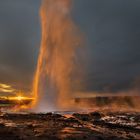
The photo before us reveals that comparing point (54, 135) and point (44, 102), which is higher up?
point (44, 102)

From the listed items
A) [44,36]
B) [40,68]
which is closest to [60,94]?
[40,68]

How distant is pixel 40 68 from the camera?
209 feet

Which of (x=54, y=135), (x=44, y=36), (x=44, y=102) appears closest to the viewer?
(x=54, y=135)

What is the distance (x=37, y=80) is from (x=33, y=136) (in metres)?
37.9

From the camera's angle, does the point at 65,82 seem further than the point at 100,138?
Yes

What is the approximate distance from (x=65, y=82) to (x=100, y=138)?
4470 cm

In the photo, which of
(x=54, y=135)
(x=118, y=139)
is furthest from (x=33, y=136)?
(x=118, y=139)

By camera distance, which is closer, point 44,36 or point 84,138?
point 84,138

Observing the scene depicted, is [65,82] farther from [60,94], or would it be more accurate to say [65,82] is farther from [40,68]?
[40,68]

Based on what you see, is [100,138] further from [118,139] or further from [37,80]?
[37,80]

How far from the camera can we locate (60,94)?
2625 inches

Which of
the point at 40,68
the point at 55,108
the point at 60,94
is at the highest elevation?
the point at 40,68

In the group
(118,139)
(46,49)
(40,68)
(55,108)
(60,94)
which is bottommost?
(118,139)

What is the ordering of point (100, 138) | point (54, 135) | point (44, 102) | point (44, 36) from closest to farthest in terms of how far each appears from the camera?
point (100, 138), point (54, 135), point (44, 102), point (44, 36)
